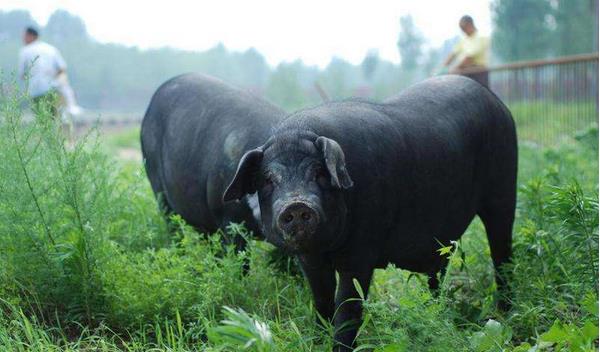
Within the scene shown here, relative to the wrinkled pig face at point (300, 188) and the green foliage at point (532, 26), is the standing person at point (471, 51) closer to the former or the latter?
the wrinkled pig face at point (300, 188)

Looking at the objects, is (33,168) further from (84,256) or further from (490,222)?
(490,222)

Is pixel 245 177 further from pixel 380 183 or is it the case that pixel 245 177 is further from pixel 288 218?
pixel 380 183

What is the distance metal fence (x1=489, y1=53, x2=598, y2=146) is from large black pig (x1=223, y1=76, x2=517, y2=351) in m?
7.15

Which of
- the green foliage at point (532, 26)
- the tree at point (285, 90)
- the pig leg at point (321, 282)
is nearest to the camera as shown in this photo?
the pig leg at point (321, 282)

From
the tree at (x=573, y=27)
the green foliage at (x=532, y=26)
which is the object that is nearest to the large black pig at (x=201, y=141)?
the tree at (x=573, y=27)

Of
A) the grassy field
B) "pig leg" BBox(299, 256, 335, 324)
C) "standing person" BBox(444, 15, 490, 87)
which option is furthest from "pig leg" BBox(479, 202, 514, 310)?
"standing person" BBox(444, 15, 490, 87)

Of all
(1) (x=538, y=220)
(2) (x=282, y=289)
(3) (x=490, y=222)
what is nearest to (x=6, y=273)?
(2) (x=282, y=289)

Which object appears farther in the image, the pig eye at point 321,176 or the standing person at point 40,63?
the standing person at point 40,63

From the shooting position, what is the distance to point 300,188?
3.78 metres

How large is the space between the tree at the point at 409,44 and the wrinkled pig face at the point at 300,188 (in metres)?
40.2

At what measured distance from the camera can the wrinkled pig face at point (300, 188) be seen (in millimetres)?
3711

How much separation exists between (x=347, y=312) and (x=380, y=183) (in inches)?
25.4

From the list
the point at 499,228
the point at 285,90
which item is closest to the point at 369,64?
the point at 285,90

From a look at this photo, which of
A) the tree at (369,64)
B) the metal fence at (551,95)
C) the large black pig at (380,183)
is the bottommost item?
the tree at (369,64)
